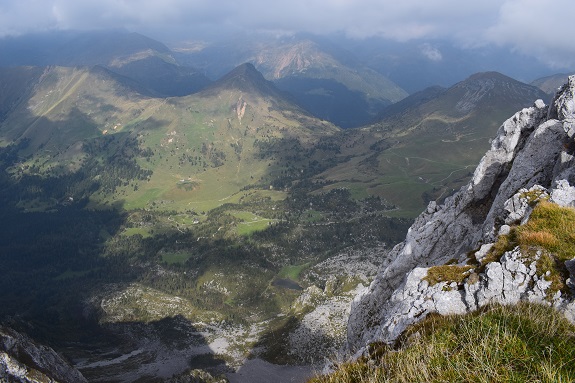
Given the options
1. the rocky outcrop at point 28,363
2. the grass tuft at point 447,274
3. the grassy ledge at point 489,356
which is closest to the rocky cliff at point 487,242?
the grass tuft at point 447,274

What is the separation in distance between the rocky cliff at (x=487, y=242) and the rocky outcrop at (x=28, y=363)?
69.3 metres

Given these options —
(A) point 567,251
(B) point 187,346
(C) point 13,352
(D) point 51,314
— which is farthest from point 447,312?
(D) point 51,314

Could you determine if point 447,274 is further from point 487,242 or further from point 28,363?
point 28,363

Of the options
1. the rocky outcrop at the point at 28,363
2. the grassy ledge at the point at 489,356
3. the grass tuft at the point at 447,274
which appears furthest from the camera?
the rocky outcrop at the point at 28,363

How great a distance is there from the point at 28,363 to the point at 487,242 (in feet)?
331

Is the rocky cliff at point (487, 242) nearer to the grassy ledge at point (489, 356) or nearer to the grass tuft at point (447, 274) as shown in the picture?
the grass tuft at point (447, 274)

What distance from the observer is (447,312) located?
1925 centimetres

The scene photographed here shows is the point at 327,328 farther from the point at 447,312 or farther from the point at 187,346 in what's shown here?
the point at 447,312

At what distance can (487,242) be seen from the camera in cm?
2522

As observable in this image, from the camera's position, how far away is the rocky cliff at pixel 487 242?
62.6 ft

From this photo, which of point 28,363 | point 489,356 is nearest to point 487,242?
point 489,356

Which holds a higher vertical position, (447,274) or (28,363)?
(447,274)

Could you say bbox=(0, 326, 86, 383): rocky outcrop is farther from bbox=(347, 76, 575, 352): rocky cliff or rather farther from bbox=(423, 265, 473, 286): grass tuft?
bbox=(423, 265, 473, 286): grass tuft

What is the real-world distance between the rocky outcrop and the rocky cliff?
69.3m
